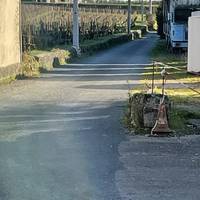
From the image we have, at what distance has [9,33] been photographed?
20.7 m

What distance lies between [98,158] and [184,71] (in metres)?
16.9

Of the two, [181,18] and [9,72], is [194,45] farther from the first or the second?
[181,18]

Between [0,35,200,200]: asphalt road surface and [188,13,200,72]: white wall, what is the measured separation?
27.3 ft

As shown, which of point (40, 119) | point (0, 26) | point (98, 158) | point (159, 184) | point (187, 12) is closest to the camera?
point (159, 184)

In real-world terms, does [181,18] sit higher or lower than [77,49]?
higher

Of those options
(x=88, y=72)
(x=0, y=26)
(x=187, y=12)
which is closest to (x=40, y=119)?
(x=0, y=26)

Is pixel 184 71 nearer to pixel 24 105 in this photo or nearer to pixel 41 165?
pixel 24 105

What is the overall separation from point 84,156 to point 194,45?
51.4 ft

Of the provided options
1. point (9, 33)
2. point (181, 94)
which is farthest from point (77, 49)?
point (181, 94)

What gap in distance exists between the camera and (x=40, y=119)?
1255 centimetres

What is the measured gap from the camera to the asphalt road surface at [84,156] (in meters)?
7.18

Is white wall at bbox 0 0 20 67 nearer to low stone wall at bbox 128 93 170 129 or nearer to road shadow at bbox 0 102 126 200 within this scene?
road shadow at bbox 0 102 126 200

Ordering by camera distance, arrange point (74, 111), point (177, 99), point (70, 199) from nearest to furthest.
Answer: point (70, 199), point (74, 111), point (177, 99)

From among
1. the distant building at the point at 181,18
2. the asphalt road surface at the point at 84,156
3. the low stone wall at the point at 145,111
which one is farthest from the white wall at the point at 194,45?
the low stone wall at the point at 145,111
